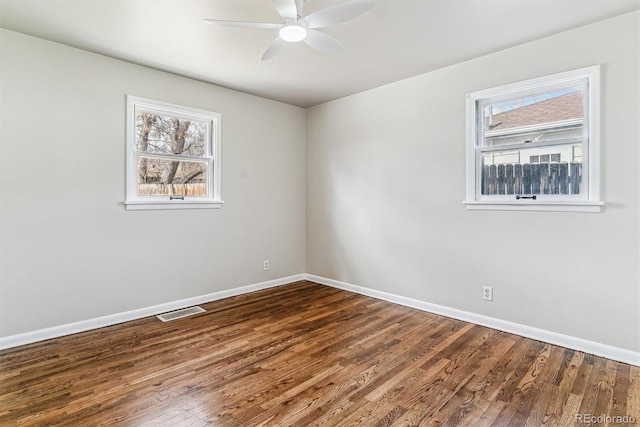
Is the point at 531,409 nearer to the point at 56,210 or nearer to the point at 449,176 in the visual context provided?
the point at 449,176

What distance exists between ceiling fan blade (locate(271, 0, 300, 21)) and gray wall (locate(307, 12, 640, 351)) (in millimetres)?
2049

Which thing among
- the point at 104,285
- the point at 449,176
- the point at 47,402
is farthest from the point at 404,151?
the point at 47,402

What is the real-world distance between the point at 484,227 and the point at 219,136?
3160mm

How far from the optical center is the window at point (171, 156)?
345cm

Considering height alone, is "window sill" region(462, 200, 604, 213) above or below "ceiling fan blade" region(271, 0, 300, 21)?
below

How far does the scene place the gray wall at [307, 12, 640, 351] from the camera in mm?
2555

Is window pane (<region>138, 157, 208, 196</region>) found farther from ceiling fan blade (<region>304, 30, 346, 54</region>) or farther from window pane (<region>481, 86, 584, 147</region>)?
window pane (<region>481, 86, 584, 147</region>)

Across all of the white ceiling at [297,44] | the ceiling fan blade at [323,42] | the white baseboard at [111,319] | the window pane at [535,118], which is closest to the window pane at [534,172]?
the window pane at [535,118]

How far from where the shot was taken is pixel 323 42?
239 centimetres

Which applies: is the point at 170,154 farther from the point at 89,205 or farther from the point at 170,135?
the point at 89,205

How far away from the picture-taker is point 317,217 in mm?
4957

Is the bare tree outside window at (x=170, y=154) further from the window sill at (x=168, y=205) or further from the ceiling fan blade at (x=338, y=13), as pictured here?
the ceiling fan blade at (x=338, y=13)

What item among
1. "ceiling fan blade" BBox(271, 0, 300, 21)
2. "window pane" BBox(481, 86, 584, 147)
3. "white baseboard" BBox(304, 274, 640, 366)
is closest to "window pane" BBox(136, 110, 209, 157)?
"ceiling fan blade" BBox(271, 0, 300, 21)

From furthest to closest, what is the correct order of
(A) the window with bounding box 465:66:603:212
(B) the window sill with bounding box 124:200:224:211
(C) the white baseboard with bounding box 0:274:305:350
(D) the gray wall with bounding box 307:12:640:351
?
(B) the window sill with bounding box 124:200:224:211 < (C) the white baseboard with bounding box 0:274:305:350 < (A) the window with bounding box 465:66:603:212 < (D) the gray wall with bounding box 307:12:640:351
